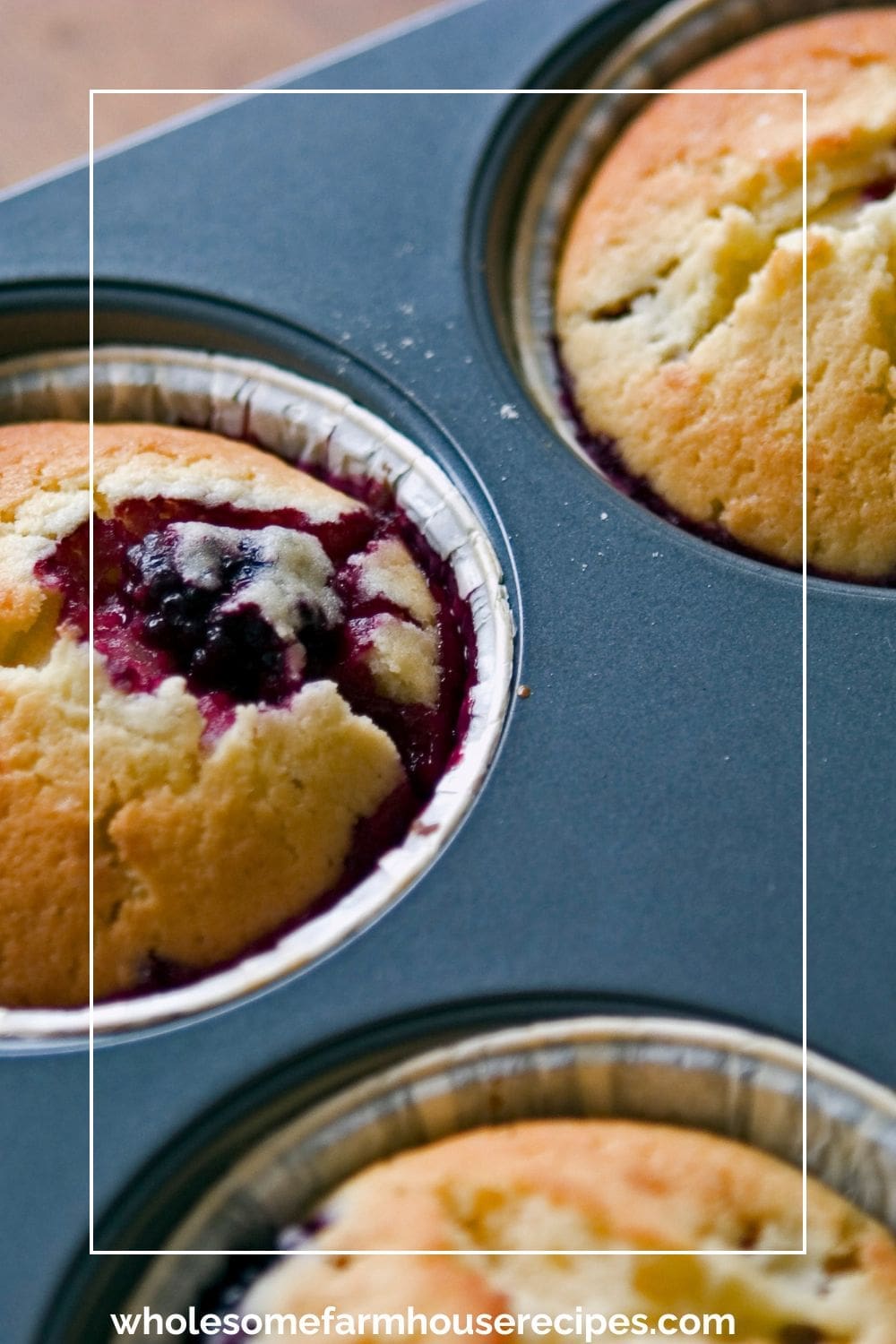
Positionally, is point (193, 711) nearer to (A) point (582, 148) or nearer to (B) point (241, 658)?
(B) point (241, 658)

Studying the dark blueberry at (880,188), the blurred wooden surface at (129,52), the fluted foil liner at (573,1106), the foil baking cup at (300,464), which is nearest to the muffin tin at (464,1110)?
the fluted foil liner at (573,1106)

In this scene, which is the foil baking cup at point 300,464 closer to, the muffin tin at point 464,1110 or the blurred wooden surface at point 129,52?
the muffin tin at point 464,1110

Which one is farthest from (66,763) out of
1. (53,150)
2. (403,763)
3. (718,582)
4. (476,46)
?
(53,150)

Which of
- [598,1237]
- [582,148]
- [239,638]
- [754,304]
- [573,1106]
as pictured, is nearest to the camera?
[598,1237]

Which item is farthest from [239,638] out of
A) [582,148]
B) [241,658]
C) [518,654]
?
→ [582,148]

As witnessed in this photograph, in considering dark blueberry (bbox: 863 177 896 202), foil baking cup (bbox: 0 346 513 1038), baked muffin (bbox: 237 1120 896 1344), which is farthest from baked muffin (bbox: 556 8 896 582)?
baked muffin (bbox: 237 1120 896 1344)

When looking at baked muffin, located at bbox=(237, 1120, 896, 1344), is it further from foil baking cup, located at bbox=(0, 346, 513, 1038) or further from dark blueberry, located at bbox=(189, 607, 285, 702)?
dark blueberry, located at bbox=(189, 607, 285, 702)
